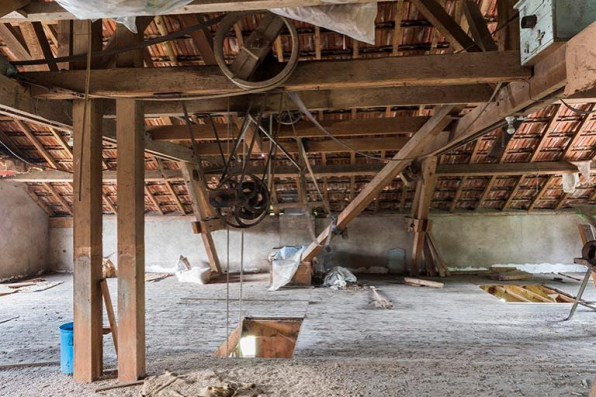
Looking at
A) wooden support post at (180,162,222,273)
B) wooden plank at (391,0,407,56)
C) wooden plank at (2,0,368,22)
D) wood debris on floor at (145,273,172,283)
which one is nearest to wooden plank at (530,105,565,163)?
wooden plank at (391,0,407,56)

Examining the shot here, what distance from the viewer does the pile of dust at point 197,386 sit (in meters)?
2.58

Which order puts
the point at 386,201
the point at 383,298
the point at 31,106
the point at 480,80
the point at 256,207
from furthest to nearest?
the point at 386,201
the point at 383,298
the point at 256,207
the point at 31,106
the point at 480,80

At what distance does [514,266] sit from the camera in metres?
8.13

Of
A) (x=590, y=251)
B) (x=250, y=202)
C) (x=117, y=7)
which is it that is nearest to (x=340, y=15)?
(x=117, y=7)

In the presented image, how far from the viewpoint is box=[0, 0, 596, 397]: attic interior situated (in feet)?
8.59

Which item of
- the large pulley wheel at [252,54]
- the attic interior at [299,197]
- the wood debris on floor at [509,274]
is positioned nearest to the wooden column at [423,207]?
the attic interior at [299,197]

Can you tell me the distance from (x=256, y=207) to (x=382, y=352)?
183cm

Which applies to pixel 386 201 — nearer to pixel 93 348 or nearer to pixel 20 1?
pixel 93 348

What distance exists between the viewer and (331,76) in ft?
8.71

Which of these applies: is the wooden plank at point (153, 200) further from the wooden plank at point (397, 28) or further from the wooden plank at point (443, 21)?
the wooden plank at point (443, 21)

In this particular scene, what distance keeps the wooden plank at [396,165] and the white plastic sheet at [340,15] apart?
1982 mm

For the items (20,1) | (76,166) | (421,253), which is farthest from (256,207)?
(421,253)

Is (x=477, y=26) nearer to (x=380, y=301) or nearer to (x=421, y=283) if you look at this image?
(x=380, y=301)

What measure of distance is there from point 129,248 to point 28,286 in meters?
5.82
